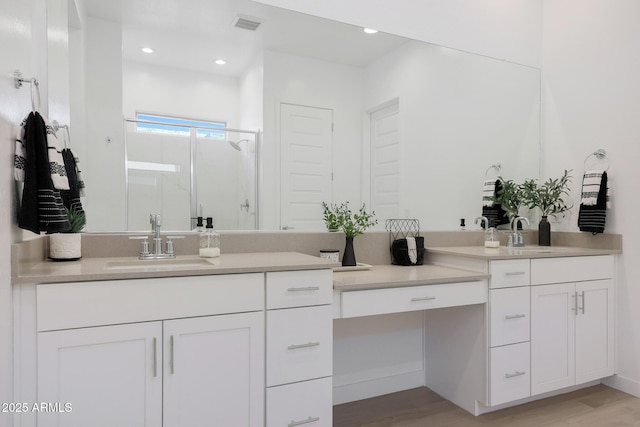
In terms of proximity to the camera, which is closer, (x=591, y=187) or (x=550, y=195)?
(x=591, y=187)

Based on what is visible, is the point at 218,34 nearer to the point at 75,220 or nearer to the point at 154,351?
the point at 75,220

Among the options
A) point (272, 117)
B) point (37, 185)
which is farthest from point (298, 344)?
point (272, 117)

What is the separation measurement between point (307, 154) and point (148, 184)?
868 mm

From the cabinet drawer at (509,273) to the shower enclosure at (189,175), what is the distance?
51.3 inches

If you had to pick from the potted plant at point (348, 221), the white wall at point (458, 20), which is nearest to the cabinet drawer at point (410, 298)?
the potted plant at point (348, 221)

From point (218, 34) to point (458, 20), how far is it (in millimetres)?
1651

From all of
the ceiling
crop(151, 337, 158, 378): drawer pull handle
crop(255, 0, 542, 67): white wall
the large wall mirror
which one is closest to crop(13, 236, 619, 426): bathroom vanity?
crop(151, 337, 158, 378): drawer pull handle

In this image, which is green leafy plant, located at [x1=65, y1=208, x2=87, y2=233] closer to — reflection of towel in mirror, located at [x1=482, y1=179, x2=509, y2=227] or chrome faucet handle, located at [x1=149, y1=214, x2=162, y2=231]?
chrome faucet handle, located at [x1=149, y1=214, x2=162, y2=231]

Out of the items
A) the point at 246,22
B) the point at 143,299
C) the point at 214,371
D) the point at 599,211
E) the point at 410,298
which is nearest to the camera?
the point at 143,299

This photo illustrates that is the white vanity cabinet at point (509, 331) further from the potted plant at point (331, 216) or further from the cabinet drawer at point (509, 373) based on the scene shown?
the potted plant at point (331, 216)

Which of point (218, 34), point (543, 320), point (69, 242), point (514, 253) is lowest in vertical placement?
point (543, 320)

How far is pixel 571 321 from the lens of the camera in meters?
2.31

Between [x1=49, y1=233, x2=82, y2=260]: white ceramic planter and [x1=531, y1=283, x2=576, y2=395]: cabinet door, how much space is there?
7.56 ft

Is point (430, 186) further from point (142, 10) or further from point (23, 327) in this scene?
point (23, 327)
